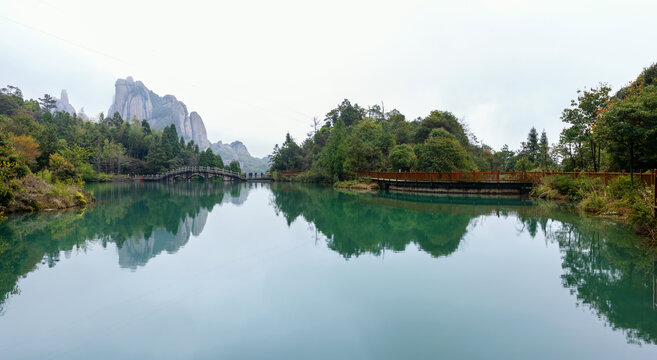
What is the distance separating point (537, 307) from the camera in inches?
→ 181

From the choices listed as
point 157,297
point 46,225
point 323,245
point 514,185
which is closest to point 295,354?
point 157,297

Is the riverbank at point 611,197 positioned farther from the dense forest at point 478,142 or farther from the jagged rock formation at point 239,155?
the jagged rock formation at point 239,155

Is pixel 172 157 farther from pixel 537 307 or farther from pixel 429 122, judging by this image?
pixel 537 307

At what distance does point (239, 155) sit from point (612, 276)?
177 metres

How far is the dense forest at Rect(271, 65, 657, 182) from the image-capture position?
12.0 meters

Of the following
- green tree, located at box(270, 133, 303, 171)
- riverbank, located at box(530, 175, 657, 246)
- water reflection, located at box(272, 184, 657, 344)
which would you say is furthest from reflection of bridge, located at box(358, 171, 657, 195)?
green tree, located at box(270, 133, 303, 171)

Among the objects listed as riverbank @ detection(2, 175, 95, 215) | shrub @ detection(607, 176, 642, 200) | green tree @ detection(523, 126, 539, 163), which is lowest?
riverbank @ detection(2, 175, 95, 215)

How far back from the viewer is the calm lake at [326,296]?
3607 mm

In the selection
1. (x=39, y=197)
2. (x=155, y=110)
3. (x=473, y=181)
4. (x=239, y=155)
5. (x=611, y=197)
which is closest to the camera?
(x=611, y=197)

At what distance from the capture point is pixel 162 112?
487 feet

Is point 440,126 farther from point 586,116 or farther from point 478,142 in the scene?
point 586,116

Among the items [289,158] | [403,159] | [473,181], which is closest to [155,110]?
[289,158]

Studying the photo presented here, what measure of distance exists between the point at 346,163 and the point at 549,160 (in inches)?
869

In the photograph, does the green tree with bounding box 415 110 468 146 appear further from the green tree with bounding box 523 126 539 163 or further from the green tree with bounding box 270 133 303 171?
the green tree with bounding box 270 133 303 171
